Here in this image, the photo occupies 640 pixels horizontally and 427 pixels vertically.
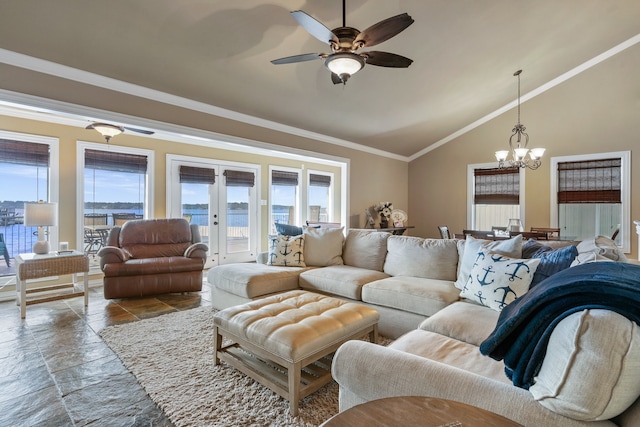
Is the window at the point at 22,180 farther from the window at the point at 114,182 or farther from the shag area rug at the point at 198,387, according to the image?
the shag area rug at the point at 198,387

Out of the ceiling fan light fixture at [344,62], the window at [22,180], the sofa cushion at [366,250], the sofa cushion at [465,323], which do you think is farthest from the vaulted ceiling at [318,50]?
the sofa cushion at [465,323]

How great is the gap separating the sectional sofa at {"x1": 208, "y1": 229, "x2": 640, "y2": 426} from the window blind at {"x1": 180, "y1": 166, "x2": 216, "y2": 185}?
2778 mm

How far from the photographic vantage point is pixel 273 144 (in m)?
4.89

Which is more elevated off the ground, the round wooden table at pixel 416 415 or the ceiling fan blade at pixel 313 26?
the ceiling fan blade at pixel 313 26

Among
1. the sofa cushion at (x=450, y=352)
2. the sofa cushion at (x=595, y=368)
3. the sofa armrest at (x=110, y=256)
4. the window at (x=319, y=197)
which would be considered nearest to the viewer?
the sofa cushion at (x=595, y=368)

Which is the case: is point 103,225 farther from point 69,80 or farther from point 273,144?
point 273,144

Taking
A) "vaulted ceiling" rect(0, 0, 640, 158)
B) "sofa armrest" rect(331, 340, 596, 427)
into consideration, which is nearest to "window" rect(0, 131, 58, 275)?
"vaulted ceiling" rect(0, 0, 640, 158)

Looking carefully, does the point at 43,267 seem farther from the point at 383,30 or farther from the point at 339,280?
the point at 383,30

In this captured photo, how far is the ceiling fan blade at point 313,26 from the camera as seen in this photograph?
6.77 ft

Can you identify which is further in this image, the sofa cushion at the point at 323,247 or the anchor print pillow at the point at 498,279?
the sofa cushion at the point at 323,247

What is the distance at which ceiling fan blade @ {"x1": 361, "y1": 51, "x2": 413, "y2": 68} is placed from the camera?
255 cm

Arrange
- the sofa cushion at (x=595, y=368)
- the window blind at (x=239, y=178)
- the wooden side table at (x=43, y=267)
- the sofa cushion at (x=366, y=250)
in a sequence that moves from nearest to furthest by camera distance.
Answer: the sofa cushion at (x=595, y=368) → the wooden side table at (x=43, y=267) → the sofa cushion at (x=366, y=250) → the window blind at (x=239, y=178)

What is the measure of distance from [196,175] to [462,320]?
530 centimetres

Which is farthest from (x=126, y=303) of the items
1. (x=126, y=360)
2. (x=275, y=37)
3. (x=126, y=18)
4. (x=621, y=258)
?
(x=621, y=258)
